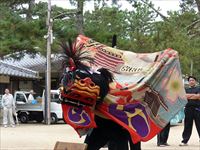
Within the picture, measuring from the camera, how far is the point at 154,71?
243 inches

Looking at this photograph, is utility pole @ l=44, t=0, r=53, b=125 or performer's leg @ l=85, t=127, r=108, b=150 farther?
utility pole @ l=44, t=0, r=53, b=125

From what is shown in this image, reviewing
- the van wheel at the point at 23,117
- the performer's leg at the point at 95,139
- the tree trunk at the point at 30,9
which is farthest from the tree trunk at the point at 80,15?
the performer's leg at the point at 95,139

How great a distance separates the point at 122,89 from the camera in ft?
19.5

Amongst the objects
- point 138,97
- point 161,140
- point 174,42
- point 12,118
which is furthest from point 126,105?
point 174,42

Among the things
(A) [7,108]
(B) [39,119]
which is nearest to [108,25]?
(B) [39,119]

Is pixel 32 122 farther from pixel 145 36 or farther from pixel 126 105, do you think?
pixel 126 105

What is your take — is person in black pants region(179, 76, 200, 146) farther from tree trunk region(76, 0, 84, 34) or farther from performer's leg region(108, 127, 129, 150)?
tree trunk region(76, 0, 84, 34)

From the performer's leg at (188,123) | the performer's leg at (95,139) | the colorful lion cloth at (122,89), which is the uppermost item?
the colorful lion cloth at (122,89)

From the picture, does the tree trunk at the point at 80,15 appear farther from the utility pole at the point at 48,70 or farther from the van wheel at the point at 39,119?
the van wheel at the point at 39,119

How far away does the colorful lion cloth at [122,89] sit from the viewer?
5.68 m

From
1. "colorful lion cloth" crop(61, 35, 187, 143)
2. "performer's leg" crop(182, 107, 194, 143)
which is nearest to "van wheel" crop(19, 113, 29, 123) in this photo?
"performer's leg" crop(182, 107, 194, 143)

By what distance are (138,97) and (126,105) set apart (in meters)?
0.18

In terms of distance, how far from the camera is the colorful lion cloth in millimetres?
5676

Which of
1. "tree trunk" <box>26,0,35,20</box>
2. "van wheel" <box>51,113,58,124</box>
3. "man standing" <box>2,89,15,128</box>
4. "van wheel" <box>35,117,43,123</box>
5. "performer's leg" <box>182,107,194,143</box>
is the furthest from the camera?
"tree trunk" <box>26,0,35,20</box>
